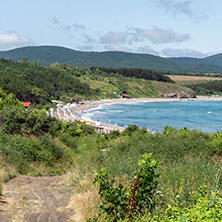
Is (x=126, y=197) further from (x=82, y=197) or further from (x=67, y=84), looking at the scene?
(x=67, y=84)

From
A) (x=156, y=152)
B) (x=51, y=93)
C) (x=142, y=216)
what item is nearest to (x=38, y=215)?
(x=142, y=216)

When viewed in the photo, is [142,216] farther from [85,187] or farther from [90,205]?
[85,187]

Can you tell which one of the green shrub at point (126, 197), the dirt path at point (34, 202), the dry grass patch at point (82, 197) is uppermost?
the green shrub at point (126, 197)

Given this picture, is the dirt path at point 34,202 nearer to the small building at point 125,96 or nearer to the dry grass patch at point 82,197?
the dry grass patch at point 82,197

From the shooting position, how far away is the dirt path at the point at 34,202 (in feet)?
22.6

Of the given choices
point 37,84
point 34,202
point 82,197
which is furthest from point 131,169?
point 37,84

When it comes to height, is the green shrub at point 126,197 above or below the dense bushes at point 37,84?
below

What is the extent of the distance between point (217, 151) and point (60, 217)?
31.8 ft

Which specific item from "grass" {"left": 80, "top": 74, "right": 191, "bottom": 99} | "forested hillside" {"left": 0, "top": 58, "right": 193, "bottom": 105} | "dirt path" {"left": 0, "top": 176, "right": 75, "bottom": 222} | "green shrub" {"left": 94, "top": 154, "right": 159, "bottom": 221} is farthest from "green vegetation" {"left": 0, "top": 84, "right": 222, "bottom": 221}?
"grass" {"left": 80, "top": 74, "right": 191, "bottom": 99}

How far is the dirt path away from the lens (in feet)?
22.6

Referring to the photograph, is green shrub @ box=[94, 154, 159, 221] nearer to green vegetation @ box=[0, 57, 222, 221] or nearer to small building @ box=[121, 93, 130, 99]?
green vegetation @ box=[0, 57, 222, 221]

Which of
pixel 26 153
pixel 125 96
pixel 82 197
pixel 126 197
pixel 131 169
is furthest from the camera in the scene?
pixel 125 96

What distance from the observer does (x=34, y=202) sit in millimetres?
7840

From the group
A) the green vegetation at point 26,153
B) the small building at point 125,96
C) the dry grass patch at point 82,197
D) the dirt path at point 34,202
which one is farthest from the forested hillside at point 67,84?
the dry grass patch at point 82,197
